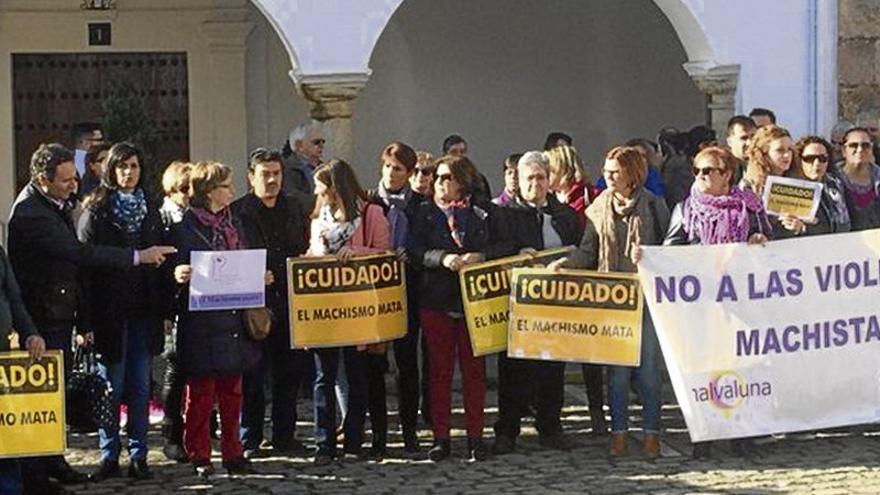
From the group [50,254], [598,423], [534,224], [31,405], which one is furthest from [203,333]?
[598,423]

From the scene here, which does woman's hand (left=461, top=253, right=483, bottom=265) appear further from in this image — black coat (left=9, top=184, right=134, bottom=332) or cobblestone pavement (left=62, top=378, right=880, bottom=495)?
black coat (left=9, top=184, right=134, bottom=332)

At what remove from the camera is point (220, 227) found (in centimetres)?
904

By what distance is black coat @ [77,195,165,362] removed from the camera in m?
9.01

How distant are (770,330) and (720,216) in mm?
667

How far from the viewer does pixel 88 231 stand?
899 centimetres

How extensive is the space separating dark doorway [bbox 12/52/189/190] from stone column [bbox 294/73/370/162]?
388cm

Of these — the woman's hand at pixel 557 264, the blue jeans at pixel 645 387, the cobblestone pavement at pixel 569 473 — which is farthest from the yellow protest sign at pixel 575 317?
the cobblestone pavement at pixel 569 473

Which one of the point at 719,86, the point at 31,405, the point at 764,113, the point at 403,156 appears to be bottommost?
the point at 31,405

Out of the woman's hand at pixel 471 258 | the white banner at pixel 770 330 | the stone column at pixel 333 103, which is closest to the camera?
the white banner at pixel 770 330

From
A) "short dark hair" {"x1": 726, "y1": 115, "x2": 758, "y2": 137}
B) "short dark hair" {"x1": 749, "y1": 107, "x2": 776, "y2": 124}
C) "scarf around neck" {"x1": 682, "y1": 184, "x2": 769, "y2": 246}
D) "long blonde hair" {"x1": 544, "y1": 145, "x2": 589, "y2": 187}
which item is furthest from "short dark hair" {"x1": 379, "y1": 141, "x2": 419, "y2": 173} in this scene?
"short dark hair" {"x1": 749, "y1": 107, "x2": 776, "y2": 124}

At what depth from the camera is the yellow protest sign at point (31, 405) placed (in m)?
8.15

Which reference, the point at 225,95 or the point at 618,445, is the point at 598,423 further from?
the point at 225,95

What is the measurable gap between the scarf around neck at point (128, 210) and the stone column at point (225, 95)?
7.14m

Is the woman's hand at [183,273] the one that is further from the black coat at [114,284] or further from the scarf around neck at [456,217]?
the scarf around neck at [456,217]
